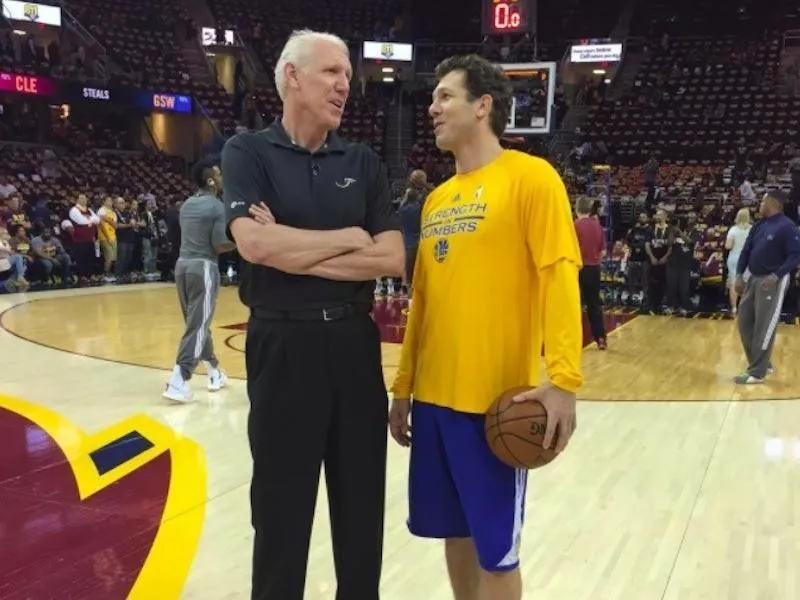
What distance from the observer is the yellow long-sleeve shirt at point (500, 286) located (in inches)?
78.2

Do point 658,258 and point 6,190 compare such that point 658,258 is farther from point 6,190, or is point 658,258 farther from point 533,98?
point 6,190

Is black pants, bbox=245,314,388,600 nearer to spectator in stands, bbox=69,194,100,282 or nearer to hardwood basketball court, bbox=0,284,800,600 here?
hardwood basketball court, bbox=0,284,800,600

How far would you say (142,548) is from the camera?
10.7 ft

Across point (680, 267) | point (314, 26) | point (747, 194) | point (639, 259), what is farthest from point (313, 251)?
point (314, 26)

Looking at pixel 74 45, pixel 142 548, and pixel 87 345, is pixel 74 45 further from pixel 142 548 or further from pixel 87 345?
pixel 142 548

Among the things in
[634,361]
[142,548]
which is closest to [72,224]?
[634,361]

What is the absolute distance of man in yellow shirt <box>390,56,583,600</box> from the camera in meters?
1.99

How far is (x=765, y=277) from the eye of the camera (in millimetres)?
6574

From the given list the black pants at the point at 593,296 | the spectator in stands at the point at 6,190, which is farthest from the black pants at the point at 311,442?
the spectator in stands at the point at 6,190

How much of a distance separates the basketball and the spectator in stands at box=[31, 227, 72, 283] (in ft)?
44.0

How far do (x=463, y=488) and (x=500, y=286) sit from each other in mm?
533

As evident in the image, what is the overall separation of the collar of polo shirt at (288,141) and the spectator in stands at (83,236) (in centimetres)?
→ 1316

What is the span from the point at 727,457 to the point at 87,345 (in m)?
6.18

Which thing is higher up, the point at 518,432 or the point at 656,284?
the point at 518,432
